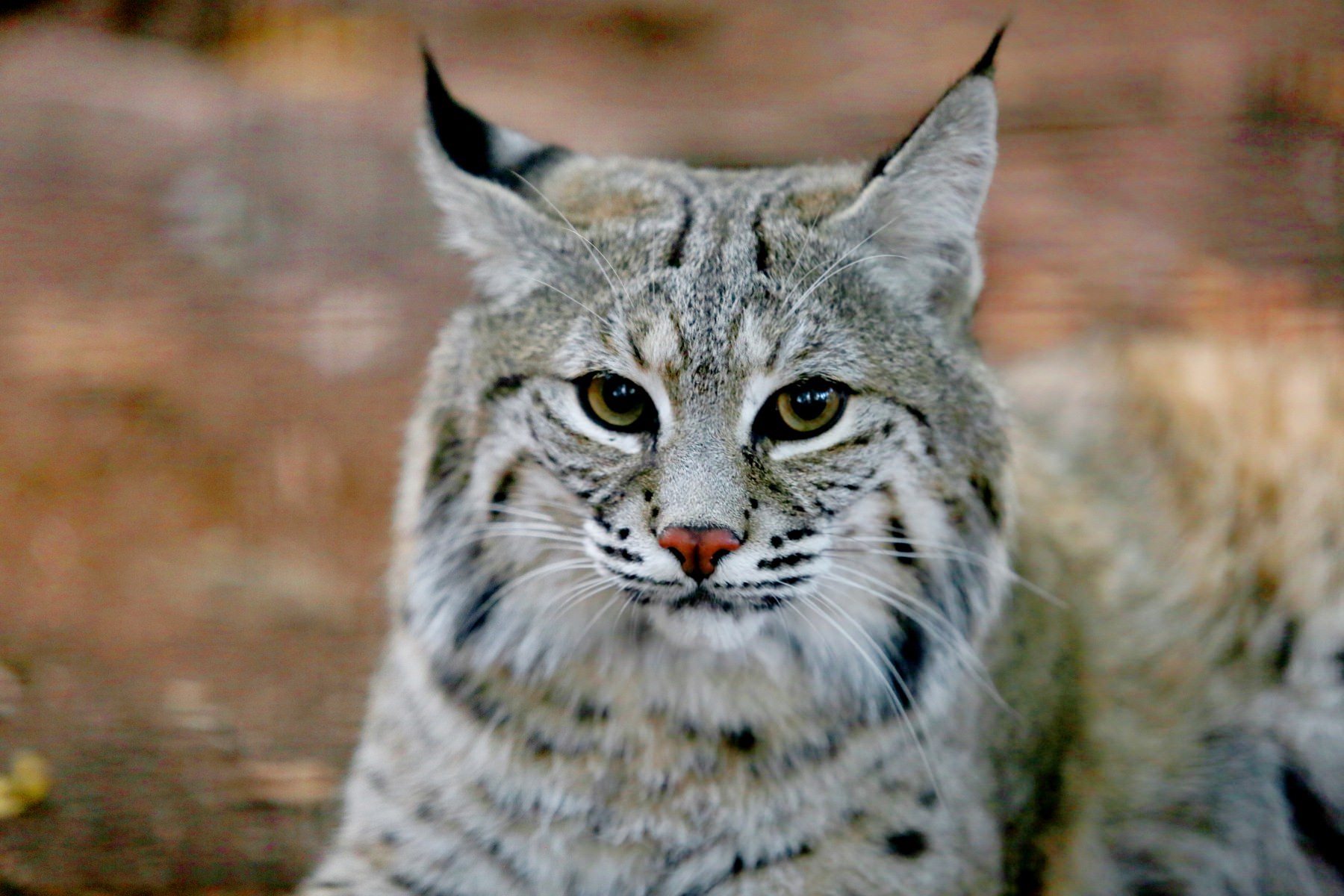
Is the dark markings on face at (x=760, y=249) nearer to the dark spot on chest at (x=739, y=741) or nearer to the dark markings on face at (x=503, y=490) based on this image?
the dark markings on face at (x=503, y=490)

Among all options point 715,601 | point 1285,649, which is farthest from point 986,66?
point 1285,649

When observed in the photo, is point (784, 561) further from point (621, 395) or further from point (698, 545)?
point (621, 395)

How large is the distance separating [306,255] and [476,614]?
267 cm

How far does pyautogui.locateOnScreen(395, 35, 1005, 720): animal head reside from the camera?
2072 mm

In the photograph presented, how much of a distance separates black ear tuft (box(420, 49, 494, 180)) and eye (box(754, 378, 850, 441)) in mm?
690

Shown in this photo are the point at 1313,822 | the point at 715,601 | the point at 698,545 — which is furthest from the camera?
the point at 1313,822

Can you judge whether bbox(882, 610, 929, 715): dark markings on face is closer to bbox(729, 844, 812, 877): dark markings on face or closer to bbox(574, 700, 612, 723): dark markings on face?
bbox(729, 844, 812, 877): dark markings on face

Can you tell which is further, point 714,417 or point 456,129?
point 456,129

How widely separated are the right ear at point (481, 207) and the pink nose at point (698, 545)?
622mm

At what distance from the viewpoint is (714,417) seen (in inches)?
81.7

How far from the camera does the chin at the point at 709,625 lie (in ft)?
6.90

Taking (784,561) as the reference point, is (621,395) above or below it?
above

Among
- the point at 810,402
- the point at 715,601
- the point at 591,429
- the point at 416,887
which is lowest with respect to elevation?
the point at 416,887

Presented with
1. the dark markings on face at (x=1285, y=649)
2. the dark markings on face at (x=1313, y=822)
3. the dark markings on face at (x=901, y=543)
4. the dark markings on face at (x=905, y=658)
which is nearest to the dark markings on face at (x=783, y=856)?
the dark markings on face at (x=905, y=658)
